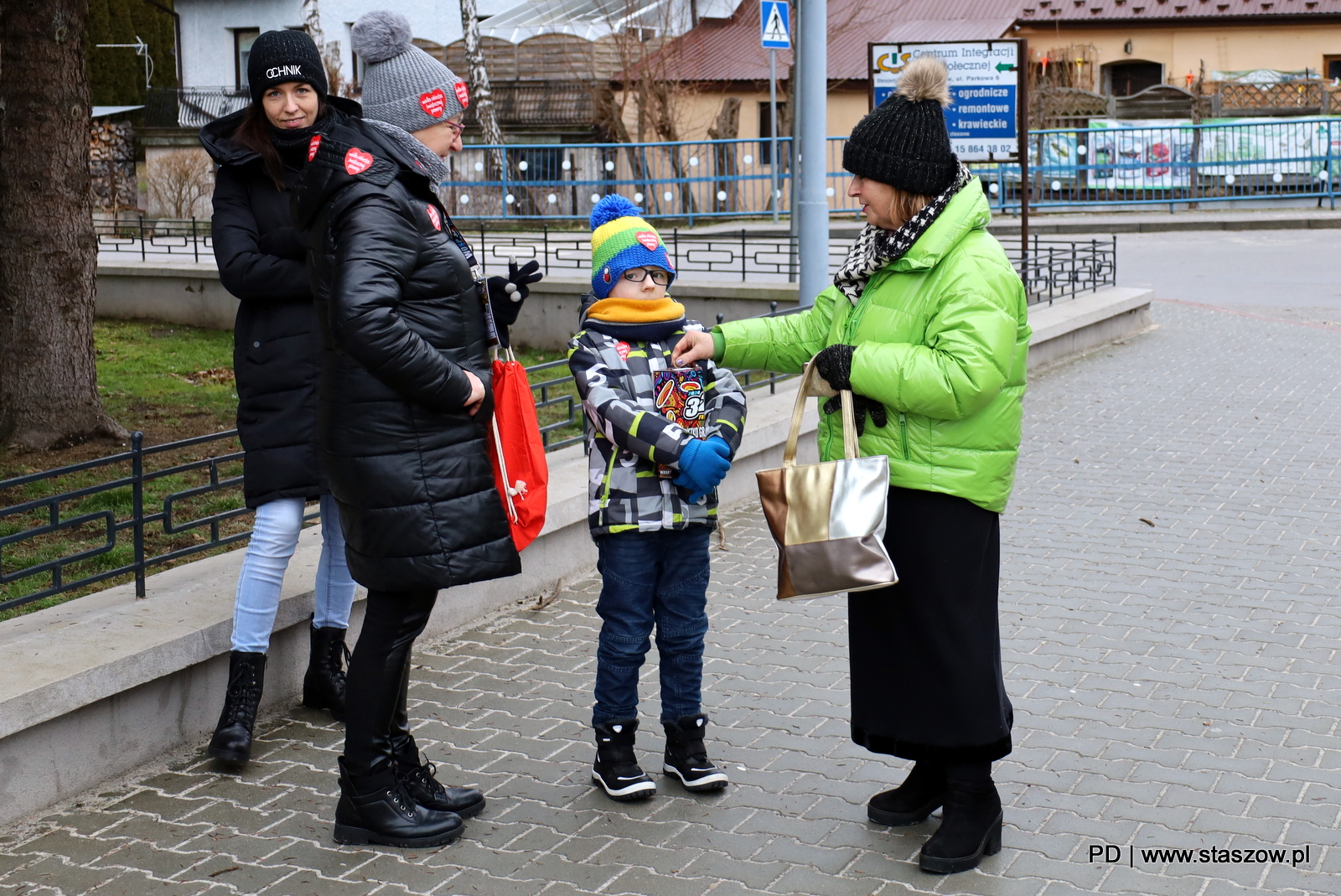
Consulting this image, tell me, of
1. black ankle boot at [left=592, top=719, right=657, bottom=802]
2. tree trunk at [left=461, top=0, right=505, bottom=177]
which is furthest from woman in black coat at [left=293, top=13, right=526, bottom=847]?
tree trunk at [left=461, top=0, right=505, bottom=177]

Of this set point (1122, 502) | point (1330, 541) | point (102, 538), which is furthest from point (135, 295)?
point (1330, 541)

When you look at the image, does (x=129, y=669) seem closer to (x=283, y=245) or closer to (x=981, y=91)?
(x=283, y=245)

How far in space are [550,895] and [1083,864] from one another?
1.41 metres

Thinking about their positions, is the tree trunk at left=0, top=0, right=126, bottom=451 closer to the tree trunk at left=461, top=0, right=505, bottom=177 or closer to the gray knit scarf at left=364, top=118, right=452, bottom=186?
the gray knit scarf at left=364, top=118, right=452, bottom=186

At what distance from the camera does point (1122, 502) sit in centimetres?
754

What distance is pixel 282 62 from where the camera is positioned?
4195 mm

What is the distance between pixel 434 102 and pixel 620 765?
199 centimetres

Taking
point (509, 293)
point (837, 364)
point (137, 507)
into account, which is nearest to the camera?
point (837, 364)

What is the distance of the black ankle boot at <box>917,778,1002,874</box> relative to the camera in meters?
3.71

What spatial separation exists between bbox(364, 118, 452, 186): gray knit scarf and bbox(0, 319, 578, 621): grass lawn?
1829 millimetres

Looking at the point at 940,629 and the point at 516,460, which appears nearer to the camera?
the point at 940,629

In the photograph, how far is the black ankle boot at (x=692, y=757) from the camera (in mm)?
4215

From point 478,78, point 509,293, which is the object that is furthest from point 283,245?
point 478,78

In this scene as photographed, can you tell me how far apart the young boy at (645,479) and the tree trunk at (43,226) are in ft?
17.5
